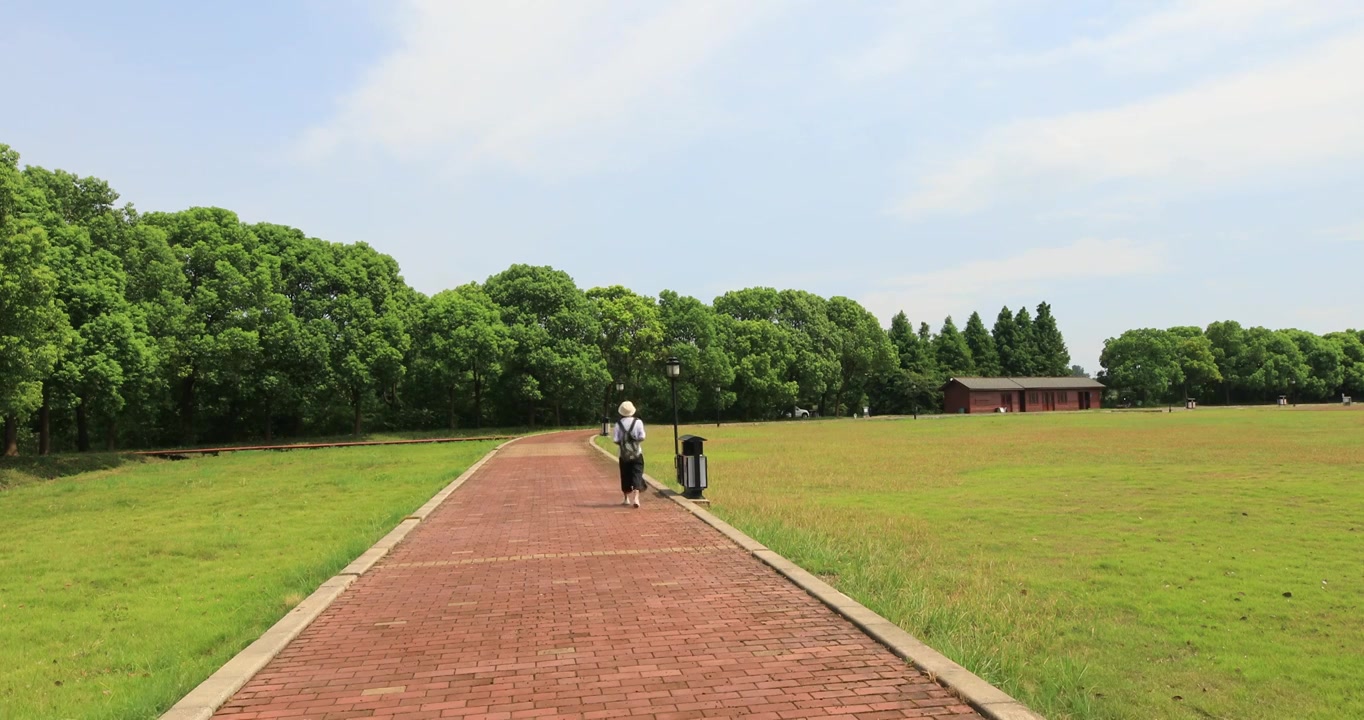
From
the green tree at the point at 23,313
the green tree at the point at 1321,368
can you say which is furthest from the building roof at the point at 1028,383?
the green tree at the point at 23,313

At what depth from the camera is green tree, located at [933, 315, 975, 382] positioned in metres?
94.2

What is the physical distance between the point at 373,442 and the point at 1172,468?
3412cm

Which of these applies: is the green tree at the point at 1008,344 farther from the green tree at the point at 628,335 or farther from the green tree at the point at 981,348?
the green tree at the point at 628,335

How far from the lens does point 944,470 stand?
2022cm

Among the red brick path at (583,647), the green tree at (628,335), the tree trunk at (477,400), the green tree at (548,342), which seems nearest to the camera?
the red brick path at (583,647)

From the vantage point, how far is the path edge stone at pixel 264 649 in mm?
4438

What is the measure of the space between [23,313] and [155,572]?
19085mm

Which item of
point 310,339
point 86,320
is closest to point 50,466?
point 86,320

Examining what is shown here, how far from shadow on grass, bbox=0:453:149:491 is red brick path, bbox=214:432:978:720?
22.4m

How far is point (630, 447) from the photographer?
12.5m

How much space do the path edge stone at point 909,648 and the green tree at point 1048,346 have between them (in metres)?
101

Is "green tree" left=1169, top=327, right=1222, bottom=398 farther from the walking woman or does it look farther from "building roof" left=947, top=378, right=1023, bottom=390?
the walking woman

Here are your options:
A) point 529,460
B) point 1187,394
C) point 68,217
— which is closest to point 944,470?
point 529,460

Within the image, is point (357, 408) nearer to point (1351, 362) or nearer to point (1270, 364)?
point (1270, 364)
